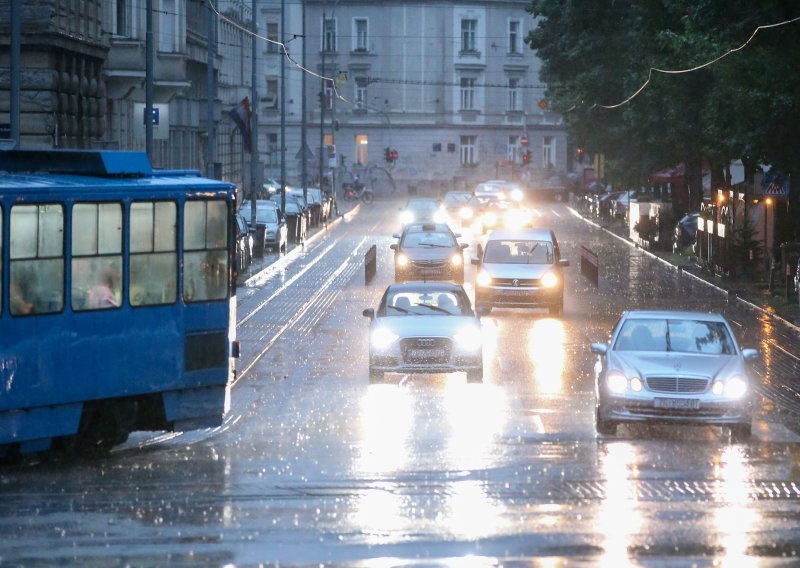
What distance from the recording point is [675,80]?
48156 mm

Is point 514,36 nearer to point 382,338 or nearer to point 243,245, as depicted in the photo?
point 243,245

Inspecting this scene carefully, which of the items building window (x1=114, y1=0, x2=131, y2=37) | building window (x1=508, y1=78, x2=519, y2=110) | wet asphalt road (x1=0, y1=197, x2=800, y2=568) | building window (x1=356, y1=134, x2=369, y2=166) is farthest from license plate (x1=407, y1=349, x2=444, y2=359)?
building window (x1=508, y1=78, x2=519, y2=110)

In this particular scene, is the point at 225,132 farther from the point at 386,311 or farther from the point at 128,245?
the point at 128,245

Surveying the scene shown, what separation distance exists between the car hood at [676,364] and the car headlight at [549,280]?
15.8m

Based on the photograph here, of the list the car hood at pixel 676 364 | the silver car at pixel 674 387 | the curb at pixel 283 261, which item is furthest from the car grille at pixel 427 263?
the car hood at pixel 676 364

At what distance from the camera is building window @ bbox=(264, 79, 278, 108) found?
113 metres

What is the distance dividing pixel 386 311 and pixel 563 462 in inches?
342

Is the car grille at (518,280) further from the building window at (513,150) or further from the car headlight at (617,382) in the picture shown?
the building window at (513,150)

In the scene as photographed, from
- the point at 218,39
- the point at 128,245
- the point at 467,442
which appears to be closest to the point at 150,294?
the point at 128,245

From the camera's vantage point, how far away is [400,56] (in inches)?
4417

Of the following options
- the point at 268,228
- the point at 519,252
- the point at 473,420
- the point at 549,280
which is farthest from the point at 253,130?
the point at 473,420

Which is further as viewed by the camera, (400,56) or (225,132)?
(400,56)

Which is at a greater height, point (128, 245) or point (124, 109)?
point (124, 109)

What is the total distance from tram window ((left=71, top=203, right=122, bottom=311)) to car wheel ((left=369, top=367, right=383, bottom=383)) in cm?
796
